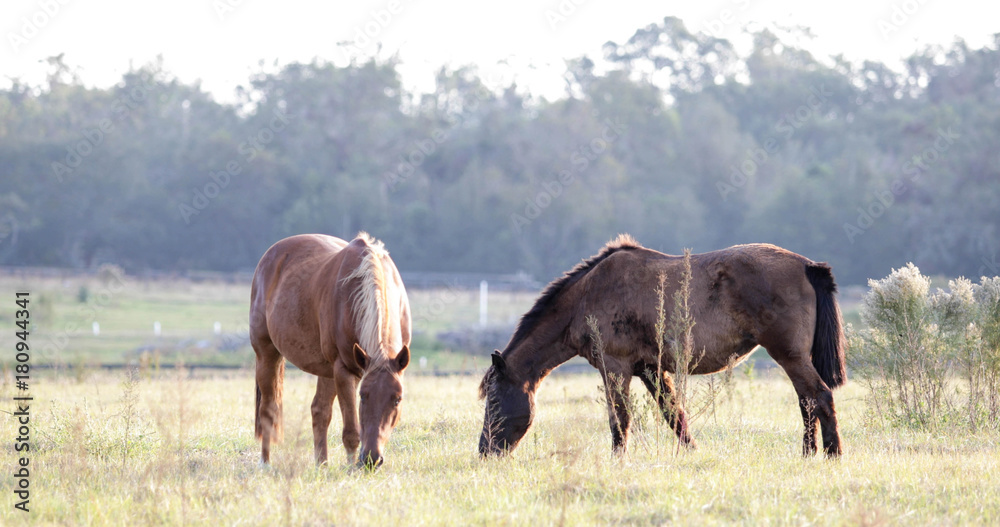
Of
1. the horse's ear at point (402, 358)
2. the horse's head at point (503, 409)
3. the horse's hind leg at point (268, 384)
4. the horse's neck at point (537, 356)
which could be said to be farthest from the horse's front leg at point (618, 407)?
the horse's hind leg at point (268, 384)

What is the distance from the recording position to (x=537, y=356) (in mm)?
6785

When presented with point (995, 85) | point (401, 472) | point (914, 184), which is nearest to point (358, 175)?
point (914, 184)

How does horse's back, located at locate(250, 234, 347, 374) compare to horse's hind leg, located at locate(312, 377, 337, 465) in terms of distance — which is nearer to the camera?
horse's hind leg, located at locate(312, 377, 337, 465)

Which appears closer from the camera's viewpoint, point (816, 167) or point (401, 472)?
point (401, 472)

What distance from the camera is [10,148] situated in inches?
1756

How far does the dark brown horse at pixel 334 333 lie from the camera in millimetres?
5348

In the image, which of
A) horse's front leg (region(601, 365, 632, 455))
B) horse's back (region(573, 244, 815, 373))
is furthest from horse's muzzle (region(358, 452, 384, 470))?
horse's back (region(573, 244, 815, 373))

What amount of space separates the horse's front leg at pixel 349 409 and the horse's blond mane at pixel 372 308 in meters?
0.33

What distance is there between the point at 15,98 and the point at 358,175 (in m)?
23.7

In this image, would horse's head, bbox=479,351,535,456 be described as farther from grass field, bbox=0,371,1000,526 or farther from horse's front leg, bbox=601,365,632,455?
horse's front leg, bbox=601,365,632,455

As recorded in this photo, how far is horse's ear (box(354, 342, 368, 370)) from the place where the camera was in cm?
535

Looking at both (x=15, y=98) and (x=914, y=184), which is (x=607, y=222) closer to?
(x=914, y=184)

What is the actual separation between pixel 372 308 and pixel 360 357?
381 millimetres

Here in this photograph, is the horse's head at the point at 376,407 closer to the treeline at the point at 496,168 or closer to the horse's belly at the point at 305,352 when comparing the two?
the horse's belly at the point at 305,352
